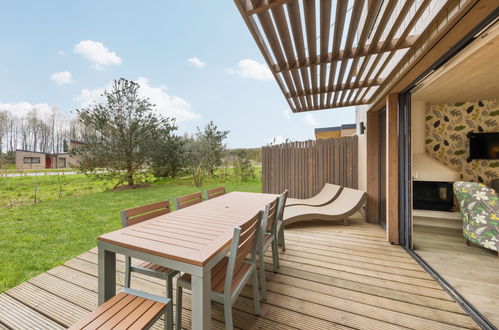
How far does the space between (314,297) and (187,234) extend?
1319mm

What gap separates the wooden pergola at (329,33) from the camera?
144cm

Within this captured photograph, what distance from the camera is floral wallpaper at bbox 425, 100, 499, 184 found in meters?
4.12

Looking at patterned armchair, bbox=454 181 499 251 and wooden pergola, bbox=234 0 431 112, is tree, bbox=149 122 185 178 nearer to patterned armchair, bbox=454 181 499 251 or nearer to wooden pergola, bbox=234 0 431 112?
wooden pergola, bbox=234 0 431 112

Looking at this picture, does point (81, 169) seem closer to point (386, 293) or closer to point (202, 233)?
point (202, 233)

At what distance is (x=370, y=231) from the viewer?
3.51 metres

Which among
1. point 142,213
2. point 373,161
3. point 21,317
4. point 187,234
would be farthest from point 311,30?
point 21,317

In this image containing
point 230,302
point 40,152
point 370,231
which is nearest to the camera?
point 230,302

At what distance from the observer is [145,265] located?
1693 millimetres

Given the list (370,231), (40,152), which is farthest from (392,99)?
(40,152)

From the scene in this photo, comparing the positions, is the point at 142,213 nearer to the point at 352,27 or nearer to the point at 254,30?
the point at 254,30

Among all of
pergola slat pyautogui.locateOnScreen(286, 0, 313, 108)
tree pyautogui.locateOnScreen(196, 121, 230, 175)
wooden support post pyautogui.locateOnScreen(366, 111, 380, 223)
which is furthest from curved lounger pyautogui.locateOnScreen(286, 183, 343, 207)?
tree pyautogui.locateOnScreen(196, 121, 230, 175)

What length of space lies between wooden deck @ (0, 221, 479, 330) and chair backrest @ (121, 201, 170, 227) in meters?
0.75

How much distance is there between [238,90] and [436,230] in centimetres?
1766

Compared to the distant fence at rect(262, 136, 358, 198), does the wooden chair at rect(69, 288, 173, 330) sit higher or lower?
lower
